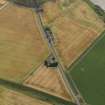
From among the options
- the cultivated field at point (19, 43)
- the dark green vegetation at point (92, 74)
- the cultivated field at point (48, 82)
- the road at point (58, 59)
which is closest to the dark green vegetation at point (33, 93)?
Answer: the cultivated field at point (48, 82)

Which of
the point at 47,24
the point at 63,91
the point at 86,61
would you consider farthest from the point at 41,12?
the point at 63,91

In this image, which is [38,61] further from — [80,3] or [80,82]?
[80,3]

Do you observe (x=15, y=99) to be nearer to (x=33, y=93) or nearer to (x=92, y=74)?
(x=33, y=93)

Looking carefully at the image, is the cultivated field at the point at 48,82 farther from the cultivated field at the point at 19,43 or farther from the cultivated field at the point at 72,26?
the cultivated field at the point at 72,26

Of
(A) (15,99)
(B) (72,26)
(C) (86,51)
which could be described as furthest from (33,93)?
(B) (72,26)

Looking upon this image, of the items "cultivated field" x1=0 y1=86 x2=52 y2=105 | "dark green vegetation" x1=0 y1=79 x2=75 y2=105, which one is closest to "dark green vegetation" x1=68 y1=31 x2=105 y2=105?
"dark green vegetation" x1=0 y1=79 x2=75 y2=105
